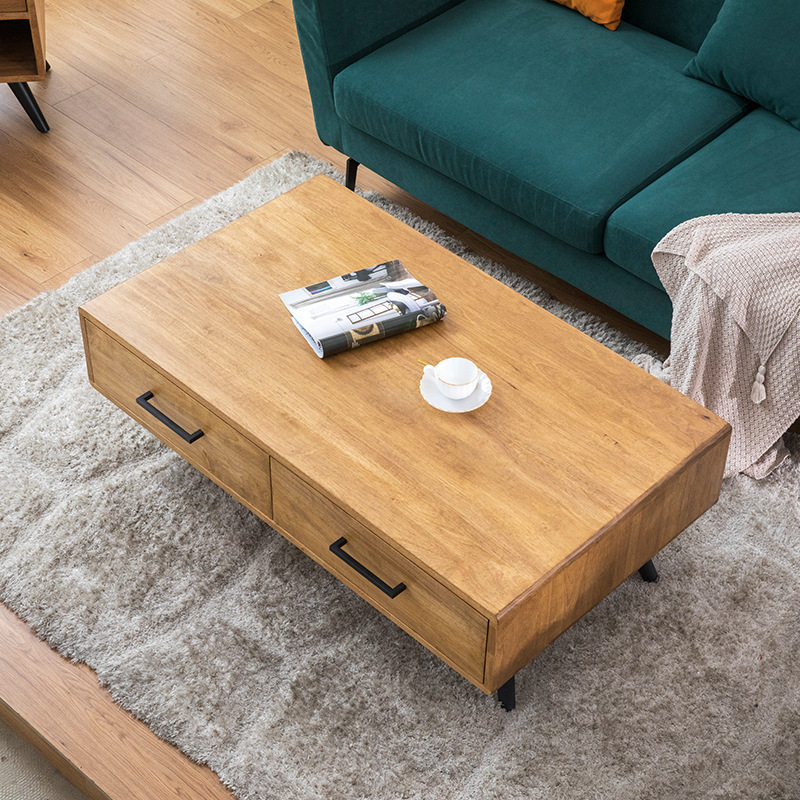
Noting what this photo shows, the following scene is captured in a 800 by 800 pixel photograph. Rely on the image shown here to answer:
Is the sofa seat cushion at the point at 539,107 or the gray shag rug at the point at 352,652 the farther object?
the sofa seat cushion at the point at 539,107

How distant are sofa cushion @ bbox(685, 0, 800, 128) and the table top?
928 mm

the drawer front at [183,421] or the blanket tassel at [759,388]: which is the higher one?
the drawer front at [183,421]

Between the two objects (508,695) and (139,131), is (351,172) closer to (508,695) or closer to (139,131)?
(139,131)

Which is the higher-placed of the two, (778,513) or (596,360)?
(596,360)

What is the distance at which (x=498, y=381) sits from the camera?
73.7 inches

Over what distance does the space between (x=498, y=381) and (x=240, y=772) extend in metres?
0.79

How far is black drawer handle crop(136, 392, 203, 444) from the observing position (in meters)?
1.91

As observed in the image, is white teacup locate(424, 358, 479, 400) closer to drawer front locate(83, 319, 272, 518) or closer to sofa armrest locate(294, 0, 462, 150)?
drawer front locate(83, 319, 272, 518)

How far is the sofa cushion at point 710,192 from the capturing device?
2.27m

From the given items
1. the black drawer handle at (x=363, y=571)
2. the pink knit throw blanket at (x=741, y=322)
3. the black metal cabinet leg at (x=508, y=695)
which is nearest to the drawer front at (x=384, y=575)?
the black drawer handle at (x=363, y=571)

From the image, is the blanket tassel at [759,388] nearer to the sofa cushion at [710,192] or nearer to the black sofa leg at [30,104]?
the sofa cushion at [710,192]

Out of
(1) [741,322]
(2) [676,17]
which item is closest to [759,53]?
(2) [676,17]

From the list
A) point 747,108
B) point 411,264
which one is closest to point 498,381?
point 411,264

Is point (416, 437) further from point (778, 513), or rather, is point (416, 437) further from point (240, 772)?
point (778, 513)
